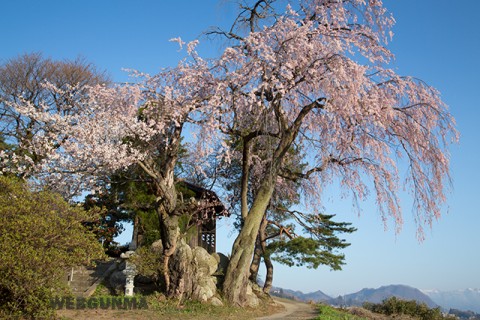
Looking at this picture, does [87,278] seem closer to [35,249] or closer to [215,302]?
[215,302]

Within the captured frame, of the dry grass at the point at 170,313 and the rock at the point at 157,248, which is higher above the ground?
the rock at the point at 157,248

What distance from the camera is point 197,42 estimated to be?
639 inches

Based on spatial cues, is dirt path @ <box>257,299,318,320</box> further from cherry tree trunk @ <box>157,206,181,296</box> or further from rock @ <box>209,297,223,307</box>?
cherry tree trunk @ <box>157,206,181,296</box>

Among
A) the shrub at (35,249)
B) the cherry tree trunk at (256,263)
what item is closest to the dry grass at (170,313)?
the shrub at (35,249)

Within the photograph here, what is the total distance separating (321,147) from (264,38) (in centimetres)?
426

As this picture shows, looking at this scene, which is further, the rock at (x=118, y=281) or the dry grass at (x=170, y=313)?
the rock at (x=118, y=281)

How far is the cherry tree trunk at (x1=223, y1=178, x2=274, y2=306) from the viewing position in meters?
15.0

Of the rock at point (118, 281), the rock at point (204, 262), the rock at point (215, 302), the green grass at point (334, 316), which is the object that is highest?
the rock at point (204, 262)

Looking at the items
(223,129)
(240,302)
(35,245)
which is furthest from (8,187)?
(240,302)

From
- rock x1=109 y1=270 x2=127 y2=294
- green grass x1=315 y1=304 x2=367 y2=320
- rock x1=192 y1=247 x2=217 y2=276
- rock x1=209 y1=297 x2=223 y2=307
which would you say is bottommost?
green grass x1=315 y1=304 x2=367 y2=320

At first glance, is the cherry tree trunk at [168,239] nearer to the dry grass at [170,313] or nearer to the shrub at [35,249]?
the dry grass at [170,313]

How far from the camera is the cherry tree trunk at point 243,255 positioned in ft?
49.3

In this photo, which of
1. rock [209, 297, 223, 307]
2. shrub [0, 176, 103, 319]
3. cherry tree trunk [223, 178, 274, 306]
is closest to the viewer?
shrub [0, 176, 103, 319]

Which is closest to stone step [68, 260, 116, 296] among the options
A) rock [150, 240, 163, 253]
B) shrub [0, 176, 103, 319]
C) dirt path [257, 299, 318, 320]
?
rock [150, 240, 163, 253]
